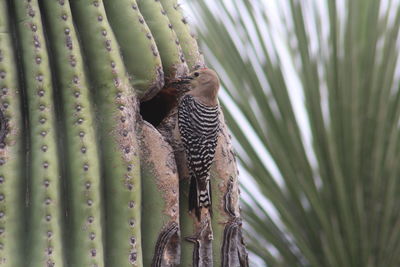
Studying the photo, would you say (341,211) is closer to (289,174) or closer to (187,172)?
(289,174)

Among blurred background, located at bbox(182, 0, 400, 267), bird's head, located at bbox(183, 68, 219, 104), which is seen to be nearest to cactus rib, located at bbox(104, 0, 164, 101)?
bird's head, located at bbox(183, 68, 219, 104)

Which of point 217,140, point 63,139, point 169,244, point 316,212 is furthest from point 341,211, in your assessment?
point 63,139

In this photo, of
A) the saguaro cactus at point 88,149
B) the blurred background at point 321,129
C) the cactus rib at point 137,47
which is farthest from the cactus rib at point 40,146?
the blurred background at point 321,129

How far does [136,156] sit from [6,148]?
0.35m

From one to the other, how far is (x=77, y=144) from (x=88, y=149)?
Answer: 32 millimetres

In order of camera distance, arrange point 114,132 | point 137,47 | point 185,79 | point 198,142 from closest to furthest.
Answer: point 114,132 → point 137,47 → point 198,142 → point 185,79

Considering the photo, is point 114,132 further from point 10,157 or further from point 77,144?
point 10,157

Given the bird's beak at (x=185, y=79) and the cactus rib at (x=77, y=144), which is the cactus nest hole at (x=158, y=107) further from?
the cactus rib at (x=77, y=144)

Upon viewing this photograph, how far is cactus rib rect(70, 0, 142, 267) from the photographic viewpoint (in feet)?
6.95

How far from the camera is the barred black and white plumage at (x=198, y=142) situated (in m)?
2.41

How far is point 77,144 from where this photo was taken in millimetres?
2098

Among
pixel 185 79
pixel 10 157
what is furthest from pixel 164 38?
pixel 10 157

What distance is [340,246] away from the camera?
4090 mm

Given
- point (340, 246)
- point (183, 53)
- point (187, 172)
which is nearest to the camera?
point (187, 172)
